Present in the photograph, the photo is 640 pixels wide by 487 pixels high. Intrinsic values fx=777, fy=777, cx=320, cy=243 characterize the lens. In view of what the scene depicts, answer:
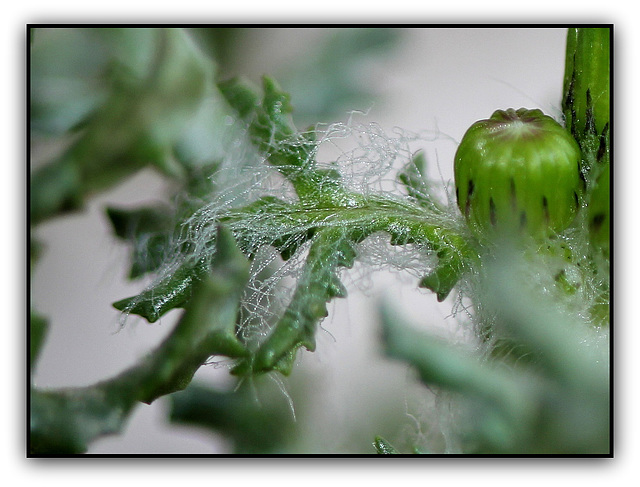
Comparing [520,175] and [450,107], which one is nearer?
[520,175]

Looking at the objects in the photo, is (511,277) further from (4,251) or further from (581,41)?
(4,251)

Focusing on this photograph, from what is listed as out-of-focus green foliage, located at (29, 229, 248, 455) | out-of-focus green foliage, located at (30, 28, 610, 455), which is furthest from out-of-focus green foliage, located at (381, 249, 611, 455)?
out-of-focus green foliage, located at (29, 229, 248, 455)

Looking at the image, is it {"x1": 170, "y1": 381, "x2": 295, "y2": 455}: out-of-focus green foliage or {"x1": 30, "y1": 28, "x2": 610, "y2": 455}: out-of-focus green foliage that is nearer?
{"x1": 30, "y1": 28, "x2": 610, "y2": 455}: out-of-focus green foliage

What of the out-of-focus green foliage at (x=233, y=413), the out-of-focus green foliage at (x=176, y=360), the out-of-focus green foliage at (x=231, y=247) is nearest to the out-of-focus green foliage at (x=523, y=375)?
the out-of-focus green foliage at (x=231, y=247)

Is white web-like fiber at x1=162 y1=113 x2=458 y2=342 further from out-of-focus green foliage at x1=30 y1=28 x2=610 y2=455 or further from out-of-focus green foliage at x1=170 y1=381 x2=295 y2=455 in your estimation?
out-of-focus green foliage at x1=170 y1=381 x2=295 y2=455

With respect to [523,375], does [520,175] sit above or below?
above

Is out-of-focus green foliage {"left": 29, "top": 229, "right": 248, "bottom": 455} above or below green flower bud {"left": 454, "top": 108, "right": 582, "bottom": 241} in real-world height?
below

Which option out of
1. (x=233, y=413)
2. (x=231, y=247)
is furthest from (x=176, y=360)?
(x=233, y=413)

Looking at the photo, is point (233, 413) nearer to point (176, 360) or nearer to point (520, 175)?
point (176, 360)
